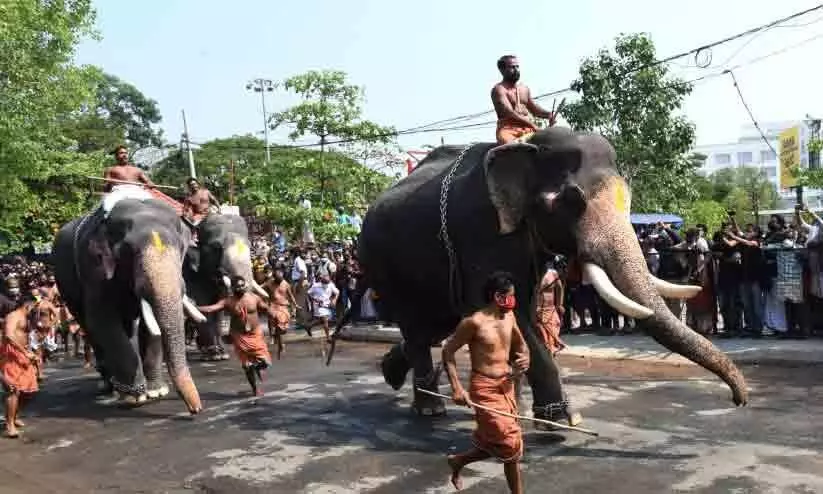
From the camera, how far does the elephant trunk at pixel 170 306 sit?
25.7 ft

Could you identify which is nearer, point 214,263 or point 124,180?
point 124,180

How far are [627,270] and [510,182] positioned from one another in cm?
123

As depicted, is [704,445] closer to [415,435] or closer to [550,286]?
[415,435]

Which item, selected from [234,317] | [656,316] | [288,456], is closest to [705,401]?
[656,316]

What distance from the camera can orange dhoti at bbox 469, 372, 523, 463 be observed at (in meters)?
4.71

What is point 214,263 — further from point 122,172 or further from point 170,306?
point 170,306

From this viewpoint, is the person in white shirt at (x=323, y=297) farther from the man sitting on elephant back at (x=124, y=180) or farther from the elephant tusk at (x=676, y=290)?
the elephant tusk at (x=676, y=290)

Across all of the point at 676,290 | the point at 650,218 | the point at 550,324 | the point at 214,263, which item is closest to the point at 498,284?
the point at 676,290

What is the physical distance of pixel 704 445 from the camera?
19.5 feet

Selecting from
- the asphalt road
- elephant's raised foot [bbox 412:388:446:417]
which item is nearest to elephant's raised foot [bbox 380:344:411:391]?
the asphalt road

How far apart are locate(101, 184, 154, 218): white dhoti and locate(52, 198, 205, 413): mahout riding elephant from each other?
0.11 m

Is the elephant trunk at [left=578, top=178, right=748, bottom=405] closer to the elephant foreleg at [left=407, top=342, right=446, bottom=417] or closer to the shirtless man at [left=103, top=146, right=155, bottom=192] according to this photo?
the elephant foreleg at [left=407, top=342, right=446, bottom=417]

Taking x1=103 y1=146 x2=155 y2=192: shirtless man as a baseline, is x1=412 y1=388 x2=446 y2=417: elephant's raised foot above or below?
below

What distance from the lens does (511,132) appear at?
7047 mm
